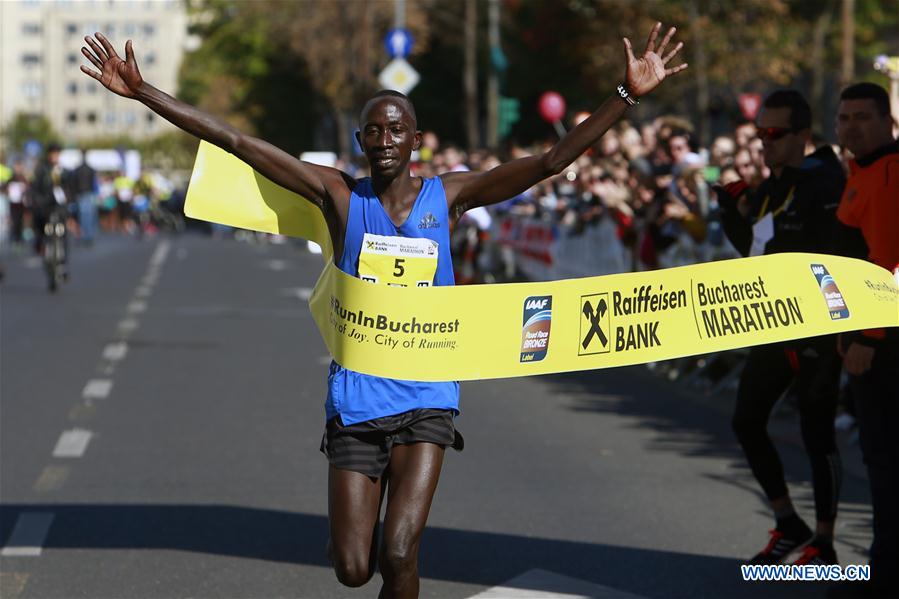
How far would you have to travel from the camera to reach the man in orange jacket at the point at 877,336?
661cm

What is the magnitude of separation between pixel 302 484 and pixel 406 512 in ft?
13.2

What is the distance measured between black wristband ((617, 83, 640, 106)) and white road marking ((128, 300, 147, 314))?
52.0 ft

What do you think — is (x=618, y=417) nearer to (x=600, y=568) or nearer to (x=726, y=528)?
(x=726, y=528)

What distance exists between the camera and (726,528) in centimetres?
832

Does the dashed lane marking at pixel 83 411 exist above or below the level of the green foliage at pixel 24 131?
above

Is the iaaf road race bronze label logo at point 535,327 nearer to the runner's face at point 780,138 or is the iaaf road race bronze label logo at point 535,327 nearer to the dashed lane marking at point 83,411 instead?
the runner's face at point 780,138

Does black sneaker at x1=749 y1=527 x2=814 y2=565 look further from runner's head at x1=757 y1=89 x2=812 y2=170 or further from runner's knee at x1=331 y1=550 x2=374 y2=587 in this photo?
runner's knee at x1=331 y1=550 x2=374 y2=587

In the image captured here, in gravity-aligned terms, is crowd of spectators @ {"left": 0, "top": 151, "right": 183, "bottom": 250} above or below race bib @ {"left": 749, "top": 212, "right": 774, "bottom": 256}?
below

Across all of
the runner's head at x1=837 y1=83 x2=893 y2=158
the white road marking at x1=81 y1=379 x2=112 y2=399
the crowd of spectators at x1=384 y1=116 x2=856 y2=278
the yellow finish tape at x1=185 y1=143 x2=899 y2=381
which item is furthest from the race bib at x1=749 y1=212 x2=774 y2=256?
the white road marking at x1=81 y1=379 x2=112 y2=399

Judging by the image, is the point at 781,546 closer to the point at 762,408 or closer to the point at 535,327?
the point at 762,408

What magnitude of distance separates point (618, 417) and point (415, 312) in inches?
272

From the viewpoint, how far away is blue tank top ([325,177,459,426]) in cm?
556

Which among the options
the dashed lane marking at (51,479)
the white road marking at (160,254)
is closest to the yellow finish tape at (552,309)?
the dashed lane marking at (51,479)

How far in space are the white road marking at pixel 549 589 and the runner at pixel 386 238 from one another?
130cm
